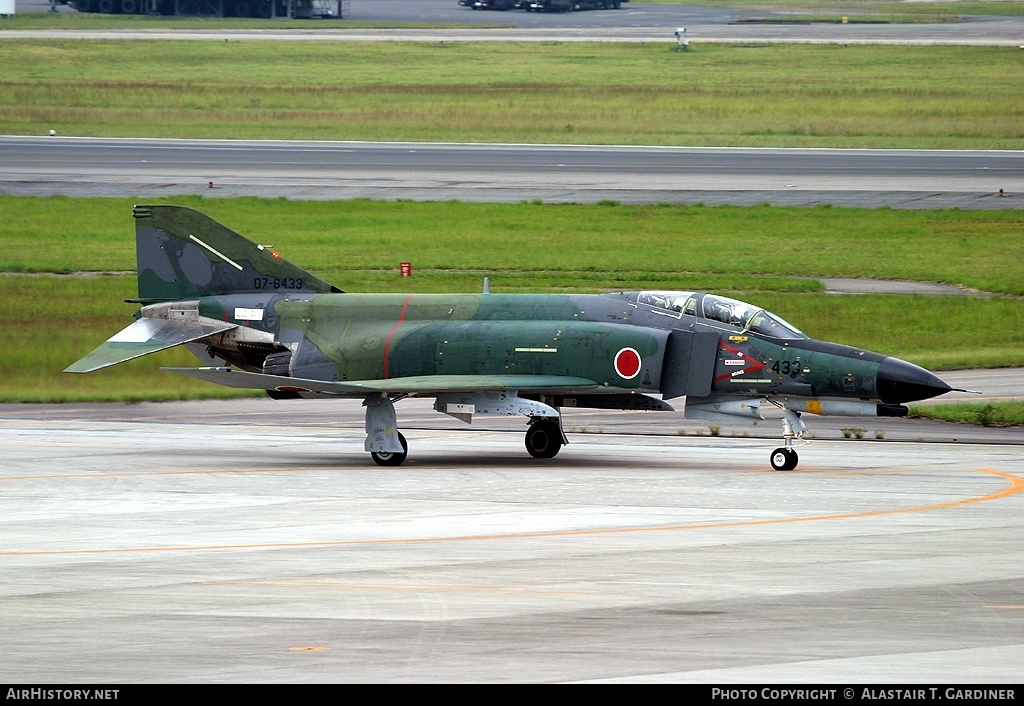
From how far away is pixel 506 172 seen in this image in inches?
2645

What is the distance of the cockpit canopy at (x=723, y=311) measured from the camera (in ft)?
81.0

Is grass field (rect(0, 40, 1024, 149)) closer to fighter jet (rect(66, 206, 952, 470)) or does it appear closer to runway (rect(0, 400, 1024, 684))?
fighter jet (rect(66, 206, 952, 470))

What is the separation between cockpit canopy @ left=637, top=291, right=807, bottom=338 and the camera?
2469cm

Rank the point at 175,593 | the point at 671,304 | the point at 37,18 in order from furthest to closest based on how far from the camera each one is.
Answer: the point at 37,18 → the point at 671,304 → the point at 175,593

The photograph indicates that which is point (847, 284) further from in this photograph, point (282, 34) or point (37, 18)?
point (37, 18)

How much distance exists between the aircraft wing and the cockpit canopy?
184 cm

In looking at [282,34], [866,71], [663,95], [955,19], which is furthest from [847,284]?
[955,19]

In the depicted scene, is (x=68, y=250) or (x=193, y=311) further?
(x=68, y=250)

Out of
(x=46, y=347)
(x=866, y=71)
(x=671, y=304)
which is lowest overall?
(x=46, y=347)

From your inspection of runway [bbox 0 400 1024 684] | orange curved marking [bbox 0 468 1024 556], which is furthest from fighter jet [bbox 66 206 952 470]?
orange curved marking [bbox 0 468 1024 556]

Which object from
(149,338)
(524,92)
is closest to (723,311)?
(149,338)

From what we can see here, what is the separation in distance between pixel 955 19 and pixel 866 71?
38779mm

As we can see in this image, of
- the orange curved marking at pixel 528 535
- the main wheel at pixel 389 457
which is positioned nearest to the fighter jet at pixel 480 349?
the main wheel at pixel 389 457

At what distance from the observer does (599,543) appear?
17.2 meters
